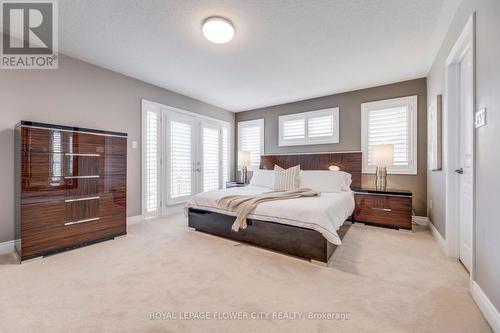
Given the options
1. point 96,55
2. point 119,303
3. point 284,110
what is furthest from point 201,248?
point 284,110

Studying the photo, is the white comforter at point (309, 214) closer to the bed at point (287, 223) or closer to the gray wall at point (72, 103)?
the bed at point (287, 223)

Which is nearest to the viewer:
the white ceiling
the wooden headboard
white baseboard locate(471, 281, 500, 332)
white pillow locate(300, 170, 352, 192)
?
white baseboard locate(471, 281, 500, 332)

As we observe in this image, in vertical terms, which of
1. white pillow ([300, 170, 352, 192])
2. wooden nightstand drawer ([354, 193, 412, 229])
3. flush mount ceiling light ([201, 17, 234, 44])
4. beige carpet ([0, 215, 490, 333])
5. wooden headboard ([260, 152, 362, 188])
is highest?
flush mount ceiling light ([201, 17, 234, 44])

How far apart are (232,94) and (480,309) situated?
4.46 m

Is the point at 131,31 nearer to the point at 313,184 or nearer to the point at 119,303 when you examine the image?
the point at 119,303

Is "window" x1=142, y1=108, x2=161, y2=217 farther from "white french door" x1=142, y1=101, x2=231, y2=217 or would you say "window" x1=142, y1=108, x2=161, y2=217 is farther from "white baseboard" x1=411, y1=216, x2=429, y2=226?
"white baseboard" x1=411, y1=216, x2=429, y2=226

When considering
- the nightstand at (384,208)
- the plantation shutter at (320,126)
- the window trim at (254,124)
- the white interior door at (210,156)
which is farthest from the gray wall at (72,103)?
the nightstand at (384,208)

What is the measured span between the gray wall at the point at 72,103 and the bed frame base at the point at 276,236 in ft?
5.57

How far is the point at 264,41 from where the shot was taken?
2672 mm

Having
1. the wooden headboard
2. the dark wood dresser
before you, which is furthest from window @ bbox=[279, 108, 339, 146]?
the dark wood dresser

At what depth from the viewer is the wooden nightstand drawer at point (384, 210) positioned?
10.9 feet

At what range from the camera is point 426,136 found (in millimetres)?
3668

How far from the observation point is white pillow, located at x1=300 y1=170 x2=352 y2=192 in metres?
3.72

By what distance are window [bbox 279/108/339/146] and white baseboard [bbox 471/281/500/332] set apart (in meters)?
3.27
